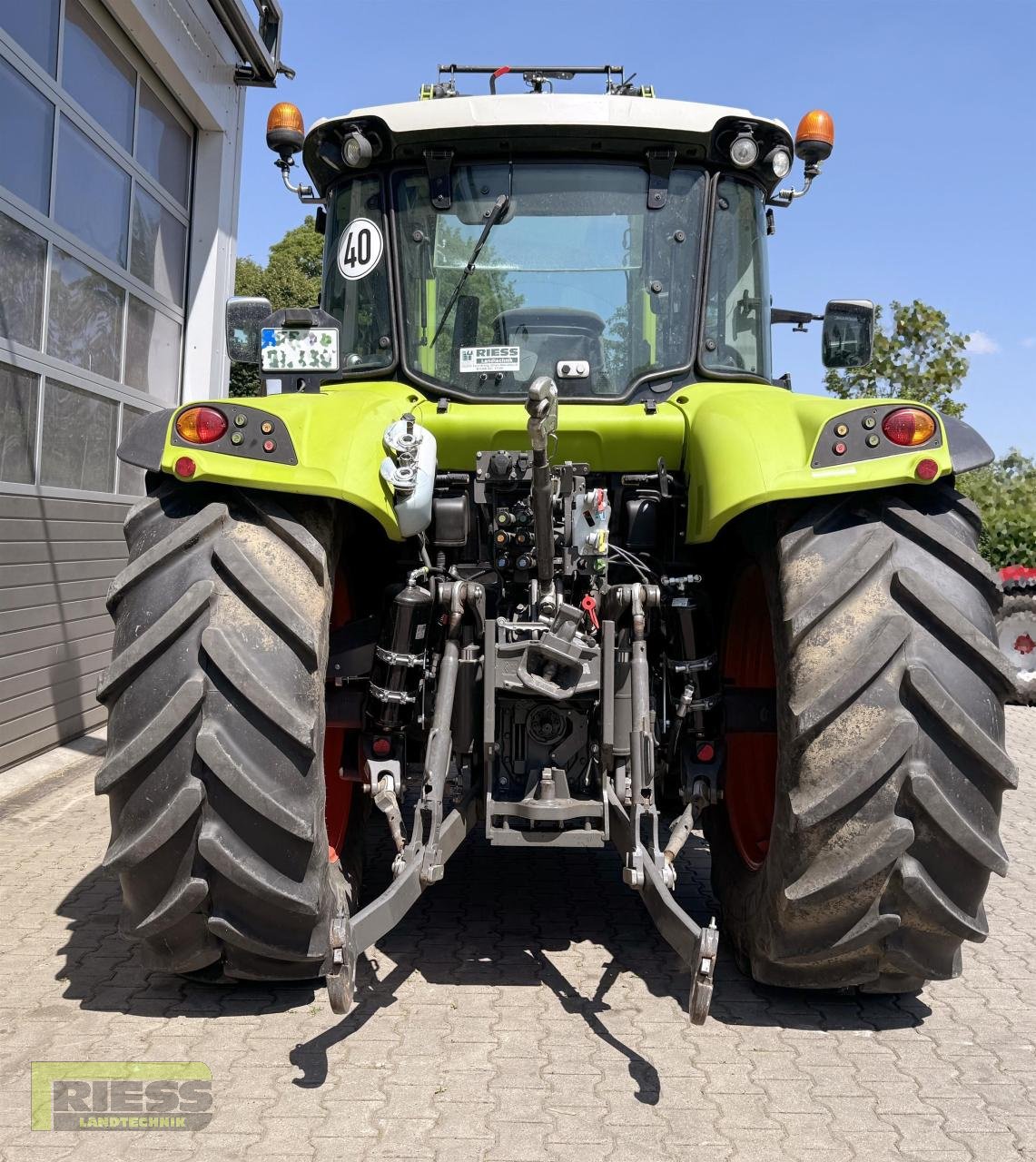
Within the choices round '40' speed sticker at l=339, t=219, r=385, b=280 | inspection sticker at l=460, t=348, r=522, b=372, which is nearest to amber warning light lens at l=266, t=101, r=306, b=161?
round '40' speed sticker at l=339, t=219, r=385, b=280

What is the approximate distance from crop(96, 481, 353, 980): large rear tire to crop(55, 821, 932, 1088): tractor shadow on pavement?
0.99 ft

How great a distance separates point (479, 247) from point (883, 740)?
7.19 ft

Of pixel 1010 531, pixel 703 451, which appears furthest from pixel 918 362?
pixel 703 451

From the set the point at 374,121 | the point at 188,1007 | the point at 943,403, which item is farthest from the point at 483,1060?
the point at 943,403

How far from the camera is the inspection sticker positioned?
3928mm

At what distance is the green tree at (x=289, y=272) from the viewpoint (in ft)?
94.5

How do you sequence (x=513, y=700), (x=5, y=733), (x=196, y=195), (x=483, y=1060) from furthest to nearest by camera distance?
(x=196, y=195)
(x=5, y=733)
(x=513, y=700)
(x=483, y=1060)

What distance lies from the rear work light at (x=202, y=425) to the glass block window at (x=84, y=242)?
3956mm

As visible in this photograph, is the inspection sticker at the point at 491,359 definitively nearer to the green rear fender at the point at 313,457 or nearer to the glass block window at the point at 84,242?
the green rear fender at the point at 313,457

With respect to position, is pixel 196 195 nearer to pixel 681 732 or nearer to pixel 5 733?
pixel 5 733

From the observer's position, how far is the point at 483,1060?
9.91ft

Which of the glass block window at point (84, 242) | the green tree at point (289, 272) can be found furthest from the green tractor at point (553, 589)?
the green tree at point (289, 272)

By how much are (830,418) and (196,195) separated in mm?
8472

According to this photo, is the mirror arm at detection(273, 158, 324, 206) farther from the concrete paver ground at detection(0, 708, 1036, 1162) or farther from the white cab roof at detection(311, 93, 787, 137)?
the concrete paver ground at detection(0, 708, 1036, 1162)
